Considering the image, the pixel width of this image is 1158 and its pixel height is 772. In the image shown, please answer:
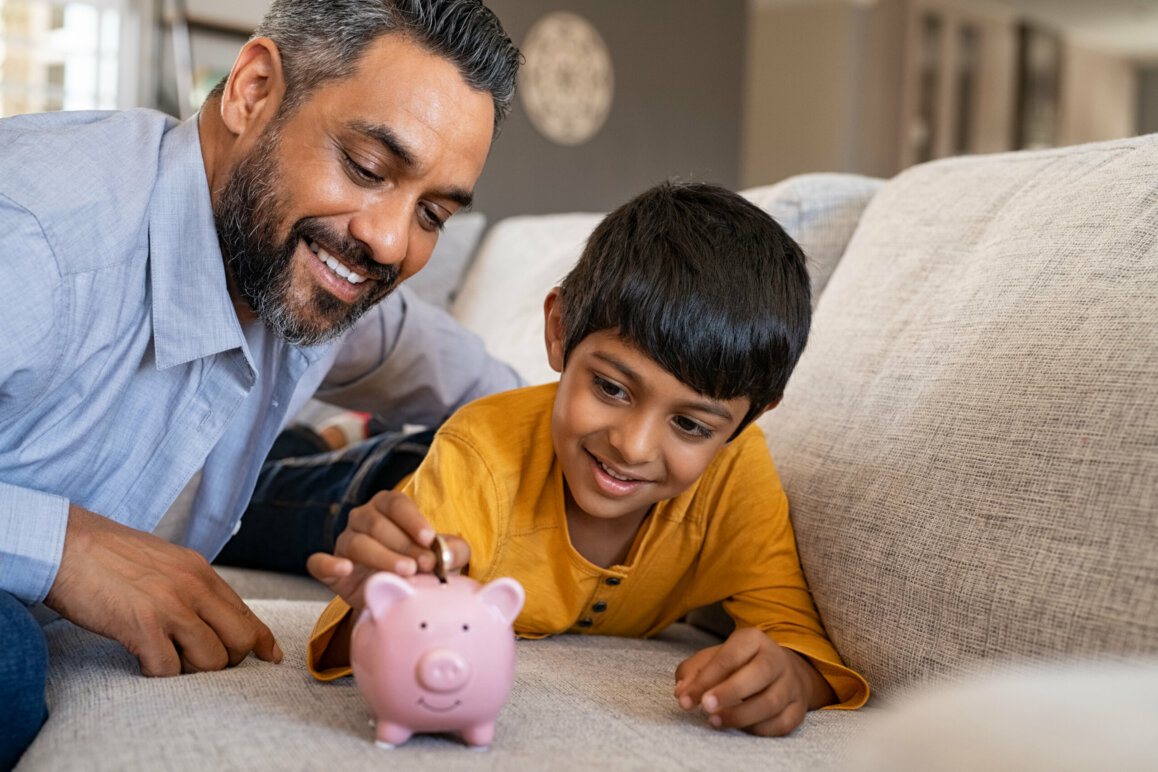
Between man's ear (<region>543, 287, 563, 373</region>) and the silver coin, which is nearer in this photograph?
the silver coin

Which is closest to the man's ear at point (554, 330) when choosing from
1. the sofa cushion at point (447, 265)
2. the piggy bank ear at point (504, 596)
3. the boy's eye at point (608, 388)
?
the boy's eye at point (608, 388)

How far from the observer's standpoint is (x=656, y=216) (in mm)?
1188

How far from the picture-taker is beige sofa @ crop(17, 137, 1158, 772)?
0.75m

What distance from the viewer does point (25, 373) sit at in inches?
41.3

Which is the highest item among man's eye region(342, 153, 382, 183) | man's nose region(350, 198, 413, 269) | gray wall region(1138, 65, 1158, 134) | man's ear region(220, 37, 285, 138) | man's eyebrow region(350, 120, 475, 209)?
gray wall region(1138, 65, 1158, 134)

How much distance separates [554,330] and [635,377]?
0.67ft

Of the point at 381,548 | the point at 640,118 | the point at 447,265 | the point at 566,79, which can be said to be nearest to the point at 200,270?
the point at 381,548

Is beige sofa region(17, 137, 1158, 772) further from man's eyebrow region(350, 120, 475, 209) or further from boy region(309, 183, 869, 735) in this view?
man's eyebrow region(350, 120, 475, 209)

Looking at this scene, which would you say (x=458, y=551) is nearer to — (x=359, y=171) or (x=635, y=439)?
(x=635, y=439)

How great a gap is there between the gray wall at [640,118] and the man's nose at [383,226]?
3.51m

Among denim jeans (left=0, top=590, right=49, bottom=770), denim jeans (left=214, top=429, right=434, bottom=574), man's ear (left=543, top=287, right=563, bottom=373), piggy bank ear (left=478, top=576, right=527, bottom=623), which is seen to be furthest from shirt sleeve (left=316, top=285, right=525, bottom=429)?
piggy bank ear (left=478, top=576, right=527, bottom=623)

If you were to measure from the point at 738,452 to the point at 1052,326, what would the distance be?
0.39 m

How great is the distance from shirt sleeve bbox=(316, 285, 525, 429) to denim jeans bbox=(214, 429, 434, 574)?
0.38 feet

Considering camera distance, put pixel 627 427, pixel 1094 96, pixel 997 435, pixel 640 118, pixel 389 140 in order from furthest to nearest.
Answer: pixel 1094 96, pixel 640 118, pixel 389 140, pixel 627 427, pixel 997 435
